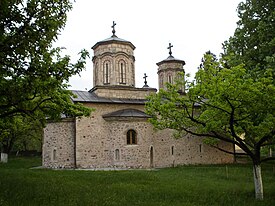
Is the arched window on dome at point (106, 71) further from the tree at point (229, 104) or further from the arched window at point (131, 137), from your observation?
the tree at point (229, 104)

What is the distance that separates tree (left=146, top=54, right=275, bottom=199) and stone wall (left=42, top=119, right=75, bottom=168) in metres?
10.0

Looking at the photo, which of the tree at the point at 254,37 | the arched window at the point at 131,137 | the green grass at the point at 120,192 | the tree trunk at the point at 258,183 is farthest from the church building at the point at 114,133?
the tree trunk at the point at 258,183

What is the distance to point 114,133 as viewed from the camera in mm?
17859

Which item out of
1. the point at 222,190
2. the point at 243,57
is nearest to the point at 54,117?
the point at 222,190

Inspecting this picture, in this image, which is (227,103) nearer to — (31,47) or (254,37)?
(31,47)

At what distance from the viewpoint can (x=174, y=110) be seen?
8.86 metres

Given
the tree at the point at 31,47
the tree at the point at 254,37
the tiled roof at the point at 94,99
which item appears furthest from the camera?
the tiled roof at the point at 94,99

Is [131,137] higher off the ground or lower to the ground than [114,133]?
lower

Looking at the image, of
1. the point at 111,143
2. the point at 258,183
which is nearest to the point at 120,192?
the point at 258,183

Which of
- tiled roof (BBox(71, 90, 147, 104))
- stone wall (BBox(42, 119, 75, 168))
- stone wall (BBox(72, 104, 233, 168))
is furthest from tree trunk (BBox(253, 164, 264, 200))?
stone wall (BBox(42, 119, 75, 168))

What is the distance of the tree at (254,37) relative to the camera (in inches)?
517

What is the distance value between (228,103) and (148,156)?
1097cm

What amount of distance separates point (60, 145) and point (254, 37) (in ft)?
42.3

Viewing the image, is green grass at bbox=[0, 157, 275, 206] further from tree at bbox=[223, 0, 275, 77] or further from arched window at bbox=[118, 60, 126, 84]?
arched window at bbox=[118, 60, 126, 84]
